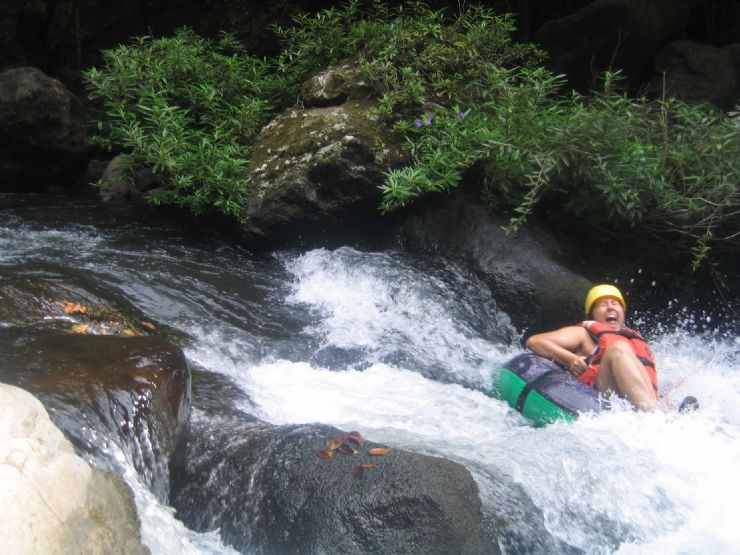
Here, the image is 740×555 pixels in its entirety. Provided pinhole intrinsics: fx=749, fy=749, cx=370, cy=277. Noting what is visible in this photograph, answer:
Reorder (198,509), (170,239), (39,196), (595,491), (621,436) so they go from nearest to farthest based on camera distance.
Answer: (198,509) < (595,491) < (621,436) < (170,239) < (39,196)

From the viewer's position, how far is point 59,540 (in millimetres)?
2068

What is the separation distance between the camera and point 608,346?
4555 millimetres

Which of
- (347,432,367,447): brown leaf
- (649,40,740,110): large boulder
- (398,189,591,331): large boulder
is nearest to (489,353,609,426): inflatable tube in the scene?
(398,189,591,331): large boulder

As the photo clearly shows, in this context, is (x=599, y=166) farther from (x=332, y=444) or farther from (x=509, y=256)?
(x=332, y=444)

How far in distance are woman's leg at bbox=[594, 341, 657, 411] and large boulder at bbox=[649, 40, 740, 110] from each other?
487 centimetres

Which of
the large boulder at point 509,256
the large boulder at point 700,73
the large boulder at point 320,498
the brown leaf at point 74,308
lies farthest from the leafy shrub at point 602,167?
the large boulder at point 320,498

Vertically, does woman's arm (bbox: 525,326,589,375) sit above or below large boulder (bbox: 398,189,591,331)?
below

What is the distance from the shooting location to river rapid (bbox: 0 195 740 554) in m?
3.28

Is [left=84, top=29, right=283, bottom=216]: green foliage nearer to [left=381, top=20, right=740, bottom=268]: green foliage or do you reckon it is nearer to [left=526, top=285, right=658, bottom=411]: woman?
[left=381, top=20, right=740, bottom=268]: green foliage

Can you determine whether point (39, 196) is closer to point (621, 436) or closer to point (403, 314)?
point (403, 314)

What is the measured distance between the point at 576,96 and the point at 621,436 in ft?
11.2

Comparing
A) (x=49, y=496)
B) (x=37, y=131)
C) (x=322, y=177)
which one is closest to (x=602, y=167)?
(x=322, y=177)

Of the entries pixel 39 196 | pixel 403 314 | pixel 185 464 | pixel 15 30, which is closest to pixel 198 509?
pixel 185 464

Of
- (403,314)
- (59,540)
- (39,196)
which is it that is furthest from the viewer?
(39,196)
